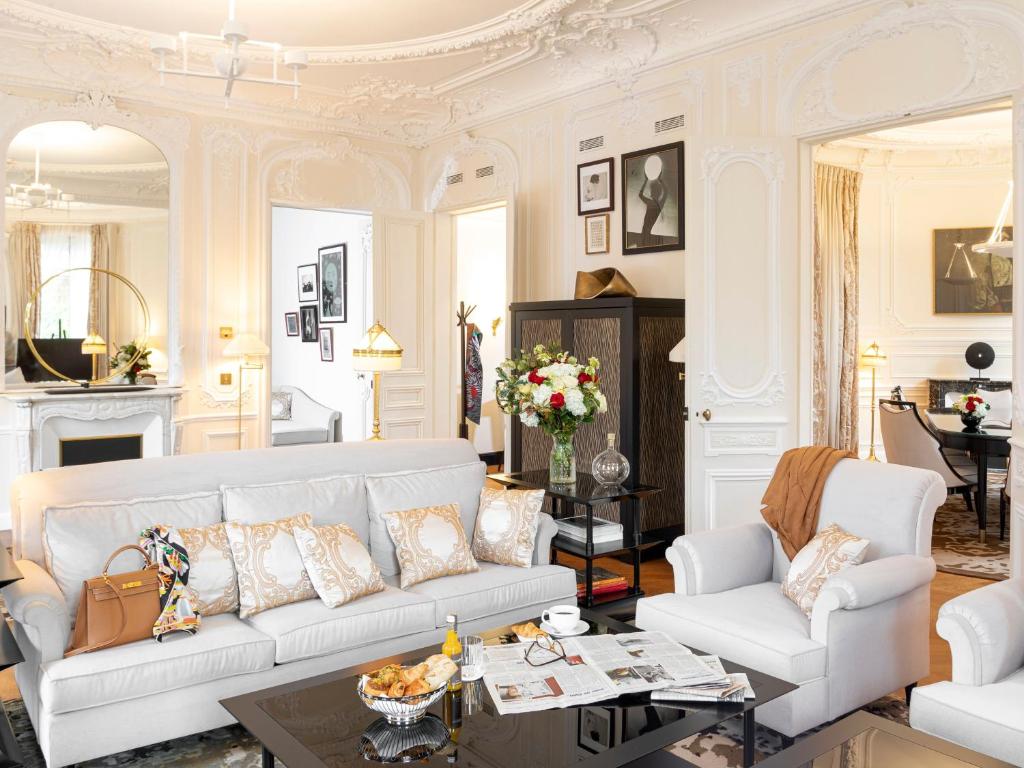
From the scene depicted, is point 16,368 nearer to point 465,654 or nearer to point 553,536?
point 553,536

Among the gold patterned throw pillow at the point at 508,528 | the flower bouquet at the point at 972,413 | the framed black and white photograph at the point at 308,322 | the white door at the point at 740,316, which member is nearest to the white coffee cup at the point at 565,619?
the gold patterned throw pillow at the point at 508,528

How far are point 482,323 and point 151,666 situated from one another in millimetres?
7124

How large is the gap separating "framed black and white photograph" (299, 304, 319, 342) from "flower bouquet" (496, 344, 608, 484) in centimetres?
570

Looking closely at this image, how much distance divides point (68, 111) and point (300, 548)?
4.44 m

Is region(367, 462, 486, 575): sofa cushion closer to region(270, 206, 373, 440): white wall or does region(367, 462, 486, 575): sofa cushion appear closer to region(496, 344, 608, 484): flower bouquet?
region(496, 344, 608, 484): flower bouquet

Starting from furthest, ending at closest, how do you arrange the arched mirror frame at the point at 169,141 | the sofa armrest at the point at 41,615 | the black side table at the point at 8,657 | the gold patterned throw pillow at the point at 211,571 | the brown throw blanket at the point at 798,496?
the arched mirror frame at the point at 169,141
the brown throw blanket at the point at 798,496
the gold patterned throw pillow at the point at 211,571
the sofa armrest at the point at 41,615
the black side table at the point at 8,657

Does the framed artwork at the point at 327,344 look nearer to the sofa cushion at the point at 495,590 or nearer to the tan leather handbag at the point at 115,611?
the sofa cushion at the point at 495,590

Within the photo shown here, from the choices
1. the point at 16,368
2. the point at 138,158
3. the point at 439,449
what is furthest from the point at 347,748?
the point at 138,158

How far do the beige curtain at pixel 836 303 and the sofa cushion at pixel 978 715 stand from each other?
17.5ft

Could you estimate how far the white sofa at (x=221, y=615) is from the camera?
2537mm

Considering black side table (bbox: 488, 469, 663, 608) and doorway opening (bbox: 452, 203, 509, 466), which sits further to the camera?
doorway opening (bbox: 452, 203, 509, 466)

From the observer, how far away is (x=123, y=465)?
125 inches

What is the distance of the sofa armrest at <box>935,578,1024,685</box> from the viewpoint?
93.0 inches

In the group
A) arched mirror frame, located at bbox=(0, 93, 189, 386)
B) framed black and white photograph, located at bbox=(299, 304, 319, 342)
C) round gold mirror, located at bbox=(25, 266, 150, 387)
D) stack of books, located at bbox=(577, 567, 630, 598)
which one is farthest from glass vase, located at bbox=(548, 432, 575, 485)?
framed black and white photograph, located at bbox=(299, 304, 319, 342)
